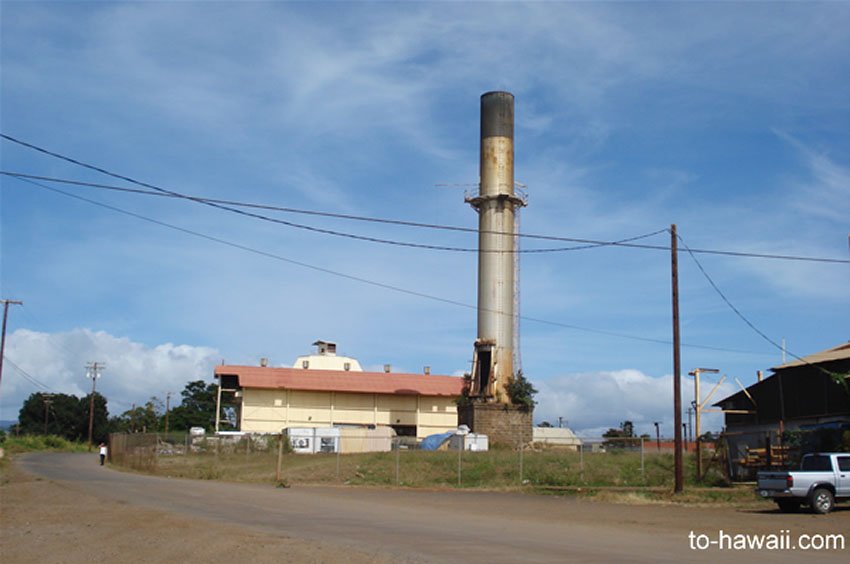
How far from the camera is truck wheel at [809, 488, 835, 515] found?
2238 cm

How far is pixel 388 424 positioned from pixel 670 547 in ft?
194

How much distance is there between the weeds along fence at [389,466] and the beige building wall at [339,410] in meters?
16.8

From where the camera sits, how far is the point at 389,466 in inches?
1614

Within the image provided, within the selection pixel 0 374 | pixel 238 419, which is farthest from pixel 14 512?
pixel 238 419

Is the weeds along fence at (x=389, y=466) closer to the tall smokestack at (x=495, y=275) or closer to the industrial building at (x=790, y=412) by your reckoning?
the industrial building at (x=790, y=412)

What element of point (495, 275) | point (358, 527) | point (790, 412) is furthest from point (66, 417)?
point (358, 527)

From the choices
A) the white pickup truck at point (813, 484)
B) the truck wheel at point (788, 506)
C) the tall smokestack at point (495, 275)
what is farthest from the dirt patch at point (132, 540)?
the tall smokestack at point (495, 275)

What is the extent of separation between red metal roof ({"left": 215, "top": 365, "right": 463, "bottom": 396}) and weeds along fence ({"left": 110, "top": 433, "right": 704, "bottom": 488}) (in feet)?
54.6

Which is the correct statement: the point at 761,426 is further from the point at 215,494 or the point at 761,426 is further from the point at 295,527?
the point at 295,527

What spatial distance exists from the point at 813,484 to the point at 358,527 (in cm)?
1261

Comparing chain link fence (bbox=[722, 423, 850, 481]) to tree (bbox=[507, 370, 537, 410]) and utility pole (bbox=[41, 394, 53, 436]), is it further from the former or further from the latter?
utility pole (bbox=[41, 394, 53, 436])

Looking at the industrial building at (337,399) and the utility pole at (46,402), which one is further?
the utility pole at (46,402)

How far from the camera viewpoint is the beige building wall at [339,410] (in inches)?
2773

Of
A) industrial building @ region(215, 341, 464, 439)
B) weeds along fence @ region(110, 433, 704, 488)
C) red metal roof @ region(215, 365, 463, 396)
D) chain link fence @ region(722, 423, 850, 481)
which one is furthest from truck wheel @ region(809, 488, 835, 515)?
red metal roof @ region(215, 365, 463, 396)
